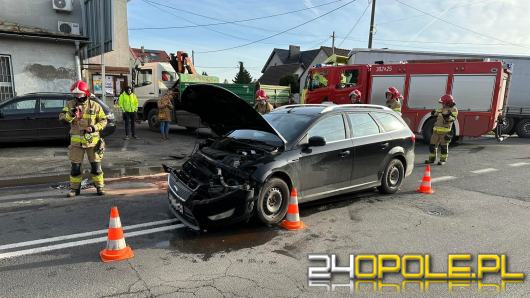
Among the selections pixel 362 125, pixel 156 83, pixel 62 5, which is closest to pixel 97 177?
pixel 362 125

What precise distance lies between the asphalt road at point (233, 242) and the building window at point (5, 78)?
8012 mm

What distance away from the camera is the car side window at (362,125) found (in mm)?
5934

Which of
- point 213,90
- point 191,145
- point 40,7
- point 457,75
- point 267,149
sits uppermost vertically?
point 40,7

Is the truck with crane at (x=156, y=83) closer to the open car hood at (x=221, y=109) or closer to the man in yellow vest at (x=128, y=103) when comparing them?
the man in yellow vest at (x=128, y=103)

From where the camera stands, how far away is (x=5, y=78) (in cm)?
1274

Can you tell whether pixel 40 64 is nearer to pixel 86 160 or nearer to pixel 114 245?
pixel 86 160

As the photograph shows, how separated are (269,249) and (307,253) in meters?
0.42

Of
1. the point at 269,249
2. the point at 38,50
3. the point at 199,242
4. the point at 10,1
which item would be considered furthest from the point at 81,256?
the point at 10,1

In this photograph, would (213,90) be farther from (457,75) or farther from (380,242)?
(457,75)

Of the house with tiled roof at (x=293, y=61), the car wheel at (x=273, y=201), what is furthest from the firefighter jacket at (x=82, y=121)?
the house with tiled roof at (x=293, y=61)

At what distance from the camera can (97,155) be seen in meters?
6.23

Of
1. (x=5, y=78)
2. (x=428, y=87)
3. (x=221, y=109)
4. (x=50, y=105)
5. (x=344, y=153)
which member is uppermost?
(x=428, y=87)

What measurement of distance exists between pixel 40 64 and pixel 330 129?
39.3 feet

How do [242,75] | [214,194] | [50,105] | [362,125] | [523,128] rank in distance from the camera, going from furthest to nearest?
[242,75]
[523,128]
[50,105]
[362,125]
[214,194]
